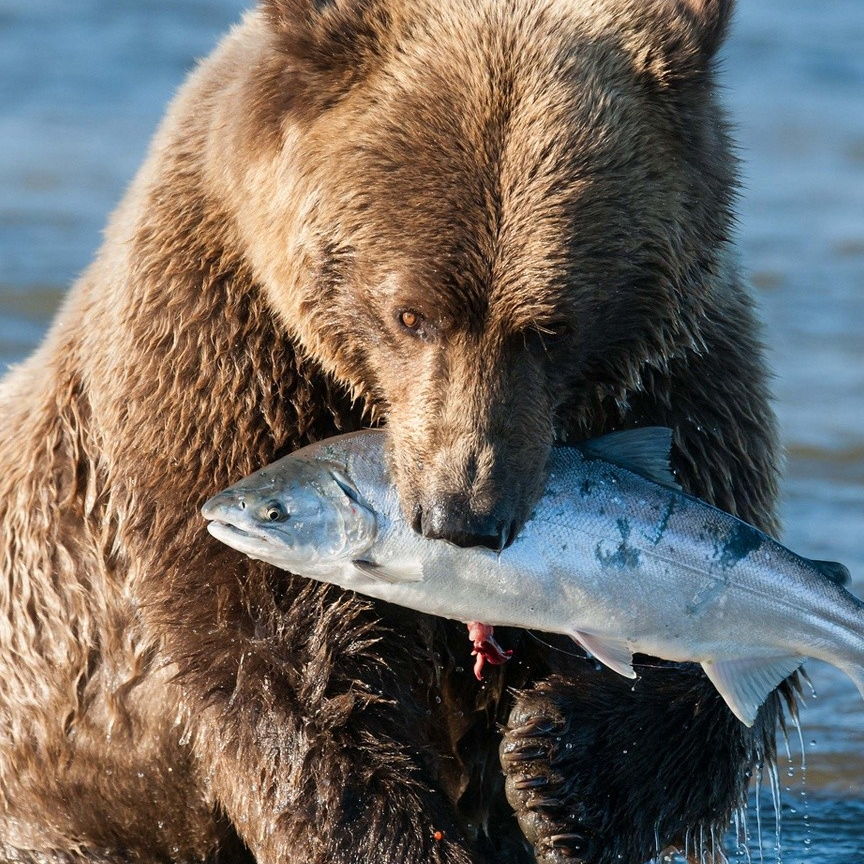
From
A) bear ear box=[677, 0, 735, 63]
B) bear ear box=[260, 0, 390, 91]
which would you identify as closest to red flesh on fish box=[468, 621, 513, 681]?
bear ear box=[260, 0, 390, 91]

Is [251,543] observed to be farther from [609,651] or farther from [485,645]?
[609,651]

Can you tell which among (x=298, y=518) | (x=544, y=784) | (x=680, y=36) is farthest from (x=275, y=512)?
(x=680, y=36)

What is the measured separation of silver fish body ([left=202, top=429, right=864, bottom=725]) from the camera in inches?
177

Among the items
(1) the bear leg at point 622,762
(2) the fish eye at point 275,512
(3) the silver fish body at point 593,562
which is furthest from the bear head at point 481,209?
(1) the bear leg at point 622,762

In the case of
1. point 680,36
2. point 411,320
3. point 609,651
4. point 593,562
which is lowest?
point 609,651

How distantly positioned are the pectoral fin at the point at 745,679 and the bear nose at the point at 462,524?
801 mm

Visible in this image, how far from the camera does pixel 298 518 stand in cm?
450

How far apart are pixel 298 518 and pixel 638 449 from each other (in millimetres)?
918

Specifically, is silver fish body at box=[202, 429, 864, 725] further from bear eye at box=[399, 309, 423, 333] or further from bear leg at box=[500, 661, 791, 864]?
bear leg at box=[500, 661, 791, 864]

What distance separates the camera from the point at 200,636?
514 cm

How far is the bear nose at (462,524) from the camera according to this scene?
428cm

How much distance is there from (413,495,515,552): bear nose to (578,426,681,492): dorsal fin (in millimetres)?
476

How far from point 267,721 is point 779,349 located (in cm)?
758

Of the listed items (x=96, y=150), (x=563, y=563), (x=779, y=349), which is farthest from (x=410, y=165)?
(x=96, y=150)
